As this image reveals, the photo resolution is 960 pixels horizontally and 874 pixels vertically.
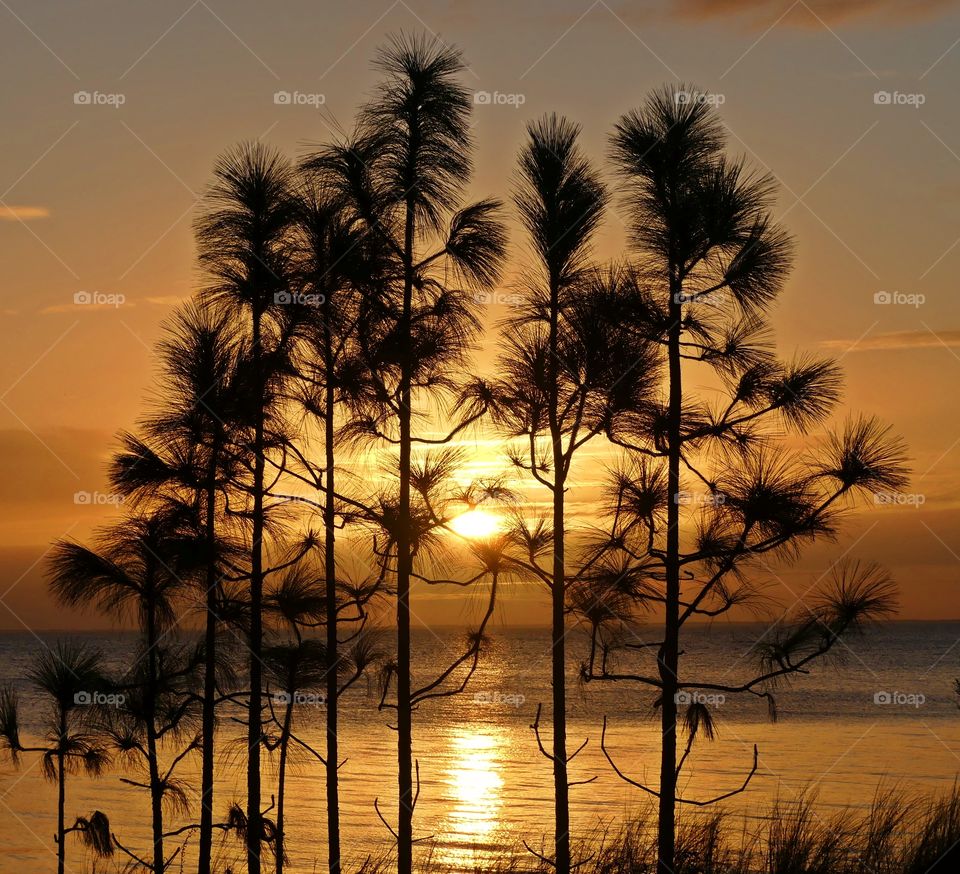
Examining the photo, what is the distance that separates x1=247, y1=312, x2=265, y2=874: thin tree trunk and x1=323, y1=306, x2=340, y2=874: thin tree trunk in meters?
0.73

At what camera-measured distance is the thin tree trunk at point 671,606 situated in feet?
33.7

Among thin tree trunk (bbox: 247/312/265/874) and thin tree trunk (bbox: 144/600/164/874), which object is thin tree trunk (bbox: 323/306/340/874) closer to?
thin tree trunk (bbox: 247/312/265/874)

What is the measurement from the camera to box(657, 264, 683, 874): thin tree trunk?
10.3 metres

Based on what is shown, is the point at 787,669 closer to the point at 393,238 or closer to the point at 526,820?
the point at 393,238

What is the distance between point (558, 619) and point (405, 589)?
1.44 metres

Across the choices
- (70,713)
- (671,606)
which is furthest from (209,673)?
(671,606)

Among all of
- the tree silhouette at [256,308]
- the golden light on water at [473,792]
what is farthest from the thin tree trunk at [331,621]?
the golden light on water at [473,792]

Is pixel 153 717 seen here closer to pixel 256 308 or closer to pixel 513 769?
pixel 256 308

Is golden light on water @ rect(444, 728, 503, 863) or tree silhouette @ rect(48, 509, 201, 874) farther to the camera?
golden light on water @ rect(444, 728, 503, 863)

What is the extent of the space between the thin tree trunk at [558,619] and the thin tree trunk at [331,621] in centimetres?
209

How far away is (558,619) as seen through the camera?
418 inches

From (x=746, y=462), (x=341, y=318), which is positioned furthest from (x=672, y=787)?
(x=341, y=318)

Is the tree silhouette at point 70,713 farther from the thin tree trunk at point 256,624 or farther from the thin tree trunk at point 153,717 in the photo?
the thin tree trunk at point 256,624

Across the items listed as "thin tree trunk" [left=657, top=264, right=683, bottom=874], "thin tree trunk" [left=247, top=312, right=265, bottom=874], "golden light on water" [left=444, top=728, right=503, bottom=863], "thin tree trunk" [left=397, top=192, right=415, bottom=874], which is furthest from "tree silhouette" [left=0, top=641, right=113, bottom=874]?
"golden light on water" [left=444, top=728, right=503, bottom=863]
